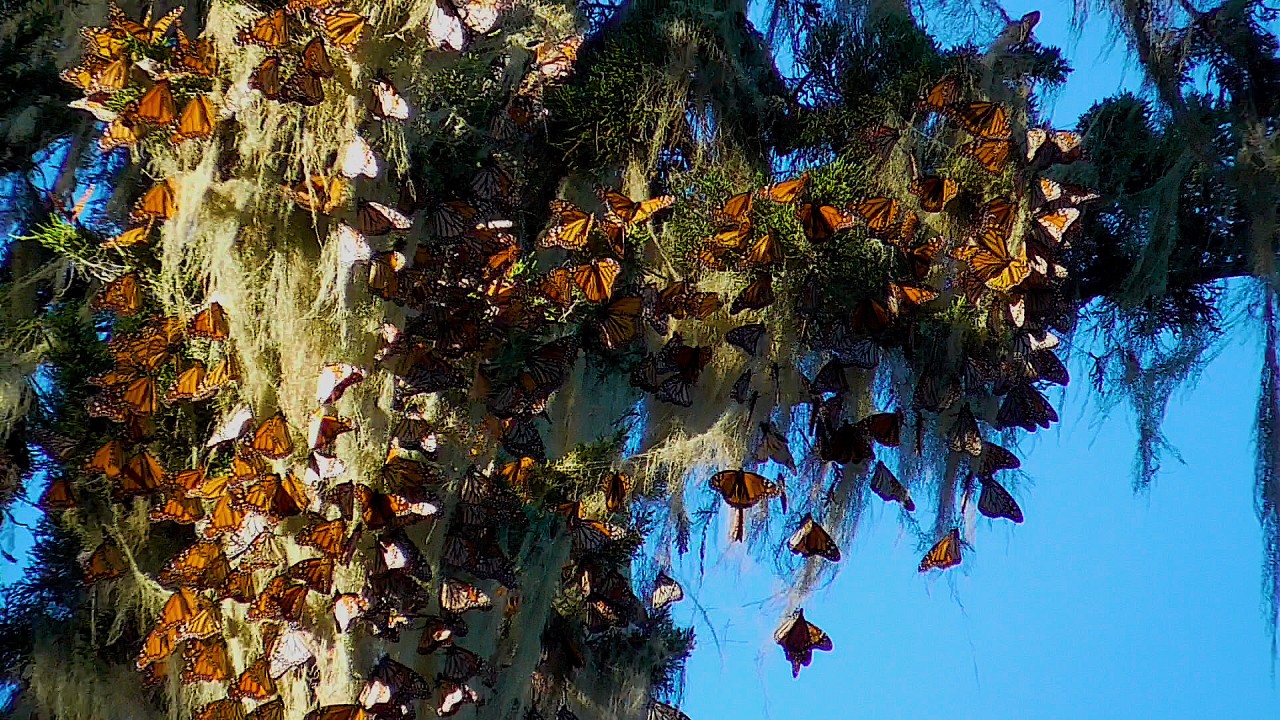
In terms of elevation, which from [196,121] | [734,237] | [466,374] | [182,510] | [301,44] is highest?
[734,237]

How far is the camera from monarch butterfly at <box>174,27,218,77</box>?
6.77 ft

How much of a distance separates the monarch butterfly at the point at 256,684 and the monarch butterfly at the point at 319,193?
595mm

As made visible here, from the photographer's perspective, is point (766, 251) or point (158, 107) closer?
point (158, 107)

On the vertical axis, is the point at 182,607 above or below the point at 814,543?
below

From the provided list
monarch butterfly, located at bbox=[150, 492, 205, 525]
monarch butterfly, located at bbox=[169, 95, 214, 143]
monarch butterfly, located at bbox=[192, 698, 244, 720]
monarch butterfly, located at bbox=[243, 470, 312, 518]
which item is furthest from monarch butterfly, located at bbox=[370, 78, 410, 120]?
monarch butterfly, located at bbox=[192, 698, 244, 720]

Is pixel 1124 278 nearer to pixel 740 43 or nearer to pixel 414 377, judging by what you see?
pixel 740 43

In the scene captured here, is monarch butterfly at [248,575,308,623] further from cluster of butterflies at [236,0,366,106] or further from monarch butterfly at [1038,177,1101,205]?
monarch butterfly at [1038,177,1101,205]

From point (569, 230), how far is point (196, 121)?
1.74 feet

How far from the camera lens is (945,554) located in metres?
2.30

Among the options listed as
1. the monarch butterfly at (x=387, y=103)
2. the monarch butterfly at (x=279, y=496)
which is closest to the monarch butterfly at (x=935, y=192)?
the monarch butterfly at (x=387, y=103)

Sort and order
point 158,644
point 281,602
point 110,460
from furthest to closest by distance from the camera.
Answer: point 110,460
point 158,644
point 281,602

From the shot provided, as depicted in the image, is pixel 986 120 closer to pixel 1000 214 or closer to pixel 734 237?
pixel 1000 214

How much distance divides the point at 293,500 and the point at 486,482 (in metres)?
0.29

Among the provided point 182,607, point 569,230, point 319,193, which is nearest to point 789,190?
point 569,230
